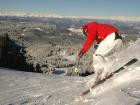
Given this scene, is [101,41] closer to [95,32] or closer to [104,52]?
[104,52]

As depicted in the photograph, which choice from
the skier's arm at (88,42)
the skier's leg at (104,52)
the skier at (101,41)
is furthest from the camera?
the skier's leg at (104,52)

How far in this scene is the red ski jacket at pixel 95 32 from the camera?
35.2 ft

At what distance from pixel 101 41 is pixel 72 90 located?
2146 mm

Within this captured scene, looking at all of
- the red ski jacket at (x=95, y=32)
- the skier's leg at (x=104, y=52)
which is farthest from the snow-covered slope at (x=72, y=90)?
the red ski jacket at (x=95, y=32)

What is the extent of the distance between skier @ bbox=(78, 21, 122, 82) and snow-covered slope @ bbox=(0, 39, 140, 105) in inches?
21.5

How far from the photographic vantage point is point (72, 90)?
11.8 metres

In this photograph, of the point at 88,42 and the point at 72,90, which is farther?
the point at 72,90

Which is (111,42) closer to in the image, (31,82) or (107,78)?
(107,78)

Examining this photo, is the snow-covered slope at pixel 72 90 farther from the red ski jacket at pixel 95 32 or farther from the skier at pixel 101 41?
the red ski jacket at pixel 95 32

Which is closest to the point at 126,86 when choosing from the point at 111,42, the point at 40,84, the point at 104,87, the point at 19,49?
the point at 104,87

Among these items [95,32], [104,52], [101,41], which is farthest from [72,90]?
[95,32]

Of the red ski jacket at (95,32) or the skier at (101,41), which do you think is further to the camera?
the skier at (101,41)

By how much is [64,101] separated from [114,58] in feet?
9.85

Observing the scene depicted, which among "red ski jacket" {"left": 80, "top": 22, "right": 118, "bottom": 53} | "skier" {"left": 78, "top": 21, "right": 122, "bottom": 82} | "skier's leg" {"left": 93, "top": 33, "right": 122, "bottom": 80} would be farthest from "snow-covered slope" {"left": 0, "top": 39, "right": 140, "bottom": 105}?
"red ski jacket" {"left": 80, "top": 22, "right": 118, "bottom": 53}
